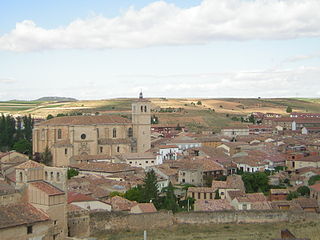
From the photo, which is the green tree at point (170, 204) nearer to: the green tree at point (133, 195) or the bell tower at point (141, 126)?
the green tree at point (133, 195)

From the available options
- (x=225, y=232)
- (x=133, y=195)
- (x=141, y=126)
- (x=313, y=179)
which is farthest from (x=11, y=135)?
(x=225, y=232)

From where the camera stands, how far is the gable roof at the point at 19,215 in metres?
→ 22.5

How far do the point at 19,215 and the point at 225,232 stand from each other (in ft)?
36.8

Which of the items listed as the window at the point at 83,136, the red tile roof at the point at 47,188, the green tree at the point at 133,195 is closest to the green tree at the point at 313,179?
the green tree at the point at 133,195

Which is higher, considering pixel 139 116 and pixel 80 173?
pixel 139 116

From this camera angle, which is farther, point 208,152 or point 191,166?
point 208,152

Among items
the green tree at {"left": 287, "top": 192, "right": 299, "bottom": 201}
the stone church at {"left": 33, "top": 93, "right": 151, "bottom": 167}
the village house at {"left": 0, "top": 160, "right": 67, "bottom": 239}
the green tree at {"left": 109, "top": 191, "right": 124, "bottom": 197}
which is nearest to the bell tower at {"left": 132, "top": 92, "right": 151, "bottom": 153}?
the stone church at {"left": 33, "top": 93, "right": 151, "bottom": 167}

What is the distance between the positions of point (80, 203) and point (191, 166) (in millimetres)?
21040

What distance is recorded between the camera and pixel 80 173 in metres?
50.1

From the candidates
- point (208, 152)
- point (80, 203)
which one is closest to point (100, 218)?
point (80, 203)

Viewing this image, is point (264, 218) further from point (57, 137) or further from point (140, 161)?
point (57, 137)

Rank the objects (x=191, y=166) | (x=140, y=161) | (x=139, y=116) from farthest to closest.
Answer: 1. (x=139, y=116)
2. (x=140, y=161)
3. (x=191, y=166)

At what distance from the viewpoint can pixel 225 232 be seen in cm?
2839

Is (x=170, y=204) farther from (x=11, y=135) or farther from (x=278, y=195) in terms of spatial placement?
(x=11, y=135)
